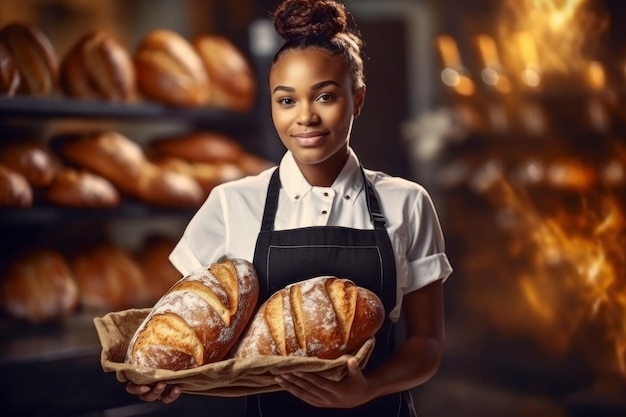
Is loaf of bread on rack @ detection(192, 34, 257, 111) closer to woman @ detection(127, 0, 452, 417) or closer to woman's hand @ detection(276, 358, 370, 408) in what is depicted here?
woman @ detection(127, 0, 452, 417)

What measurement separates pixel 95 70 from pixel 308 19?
175 cm

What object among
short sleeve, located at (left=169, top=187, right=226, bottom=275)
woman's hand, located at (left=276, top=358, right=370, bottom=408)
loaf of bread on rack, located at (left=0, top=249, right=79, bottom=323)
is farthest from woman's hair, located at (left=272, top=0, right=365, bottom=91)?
loaf of bread on rack, located at (left=0, top=249, right=79, bottom=323)

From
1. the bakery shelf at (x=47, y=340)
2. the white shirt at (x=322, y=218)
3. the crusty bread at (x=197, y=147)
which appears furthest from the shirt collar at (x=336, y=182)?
the crusty bread at (x=197, y=147)

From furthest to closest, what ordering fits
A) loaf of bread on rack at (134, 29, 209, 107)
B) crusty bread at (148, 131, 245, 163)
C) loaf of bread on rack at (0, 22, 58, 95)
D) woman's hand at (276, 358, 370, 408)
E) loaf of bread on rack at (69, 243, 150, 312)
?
crusty bread at (148, 131, 245, 163)
loaf of bread on rack at (134, 29, 209, 107)
loaf of bread on rack at (69, 243, 150, 312)
loaf of bread on rack at (0, 22, 58, 95)
woman's hand at (276, 358, 370, 408)

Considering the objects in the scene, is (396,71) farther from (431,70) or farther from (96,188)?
(96,188)

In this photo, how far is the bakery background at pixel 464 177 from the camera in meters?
2.67

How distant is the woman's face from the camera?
117 centimetres

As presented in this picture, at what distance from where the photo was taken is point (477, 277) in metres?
3.41

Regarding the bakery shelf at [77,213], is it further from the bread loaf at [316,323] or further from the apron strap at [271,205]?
the bread loaf at [316,323]

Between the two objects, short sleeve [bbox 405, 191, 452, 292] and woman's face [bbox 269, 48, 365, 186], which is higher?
woman's face [bbox 269, 48, 365, 186]

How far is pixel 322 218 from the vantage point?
4.11 feet

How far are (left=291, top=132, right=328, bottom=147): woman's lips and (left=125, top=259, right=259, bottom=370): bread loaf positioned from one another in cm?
20

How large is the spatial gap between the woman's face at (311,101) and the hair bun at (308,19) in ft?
0.12

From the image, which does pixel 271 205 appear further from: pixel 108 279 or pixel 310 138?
pixel 108 279
